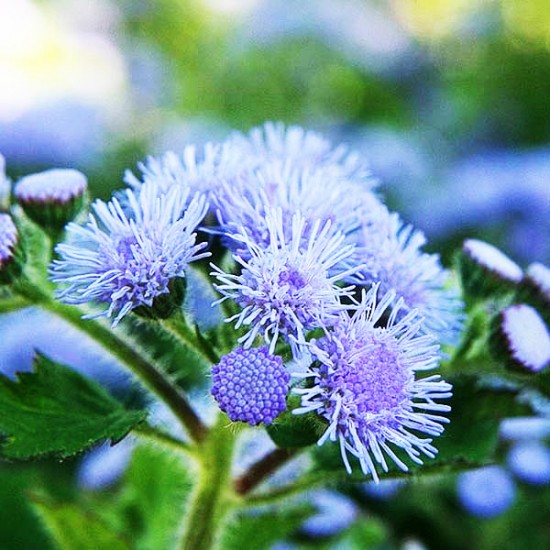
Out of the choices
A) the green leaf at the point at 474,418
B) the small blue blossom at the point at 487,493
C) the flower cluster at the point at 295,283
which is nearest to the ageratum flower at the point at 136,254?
the flower cluster at the point at 295,283

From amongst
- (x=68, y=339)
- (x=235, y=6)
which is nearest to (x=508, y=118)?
(x=235, y=6)

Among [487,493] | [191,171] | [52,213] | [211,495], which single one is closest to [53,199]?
[52,213]

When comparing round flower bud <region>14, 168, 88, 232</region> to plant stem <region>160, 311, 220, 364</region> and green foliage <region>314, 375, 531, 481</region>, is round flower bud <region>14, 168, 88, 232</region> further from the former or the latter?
green foliage <region>314, 375, 531, 481</region>

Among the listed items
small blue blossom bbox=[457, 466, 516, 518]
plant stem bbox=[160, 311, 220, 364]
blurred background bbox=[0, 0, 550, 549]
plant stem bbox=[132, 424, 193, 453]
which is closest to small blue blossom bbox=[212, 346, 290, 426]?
plant stem bbox=[160, 311, 220, 364]

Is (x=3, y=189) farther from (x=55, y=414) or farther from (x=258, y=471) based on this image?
(x=258, y=471)

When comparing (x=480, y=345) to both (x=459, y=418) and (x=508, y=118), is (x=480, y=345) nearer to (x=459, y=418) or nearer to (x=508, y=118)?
(x=459, y=418)

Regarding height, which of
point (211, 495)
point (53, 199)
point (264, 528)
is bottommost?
point (264, 528)

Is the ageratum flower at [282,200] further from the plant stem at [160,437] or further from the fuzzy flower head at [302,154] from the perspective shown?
the plant stem at [160,437]
